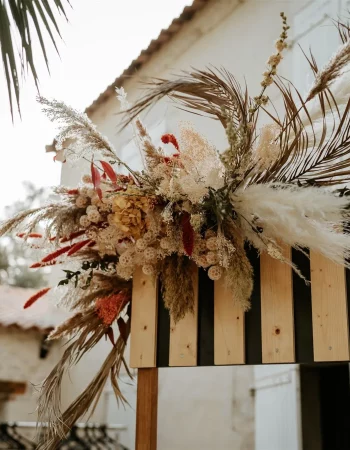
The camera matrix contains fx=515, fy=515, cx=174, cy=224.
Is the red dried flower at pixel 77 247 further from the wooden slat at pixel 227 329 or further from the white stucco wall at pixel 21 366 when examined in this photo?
the white stucco wall at pixel 21 366

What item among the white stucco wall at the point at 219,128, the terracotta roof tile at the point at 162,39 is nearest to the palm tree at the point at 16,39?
the white stucco wall at the point at 219,128

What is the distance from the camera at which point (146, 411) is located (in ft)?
5.44

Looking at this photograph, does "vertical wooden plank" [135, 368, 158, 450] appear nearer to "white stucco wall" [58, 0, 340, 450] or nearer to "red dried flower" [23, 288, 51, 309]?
"red dried flower" [23, 288, 51, 309]

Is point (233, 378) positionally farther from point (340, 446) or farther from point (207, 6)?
point (207, 6)

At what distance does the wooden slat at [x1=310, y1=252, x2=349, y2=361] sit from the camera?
135 cm

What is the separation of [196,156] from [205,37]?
2211 millimetres

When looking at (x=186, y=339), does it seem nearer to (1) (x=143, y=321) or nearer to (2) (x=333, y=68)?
(1) (x=143, y=321)

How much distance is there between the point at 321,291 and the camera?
4.62 ft

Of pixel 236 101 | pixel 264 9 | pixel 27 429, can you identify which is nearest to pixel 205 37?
pixel 264 9

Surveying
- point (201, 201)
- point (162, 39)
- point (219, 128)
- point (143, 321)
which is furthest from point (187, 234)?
point (162, 39)

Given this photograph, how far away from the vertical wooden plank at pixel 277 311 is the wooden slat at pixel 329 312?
0.07 m

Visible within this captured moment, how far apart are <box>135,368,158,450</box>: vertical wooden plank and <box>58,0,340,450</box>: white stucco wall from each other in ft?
3.87

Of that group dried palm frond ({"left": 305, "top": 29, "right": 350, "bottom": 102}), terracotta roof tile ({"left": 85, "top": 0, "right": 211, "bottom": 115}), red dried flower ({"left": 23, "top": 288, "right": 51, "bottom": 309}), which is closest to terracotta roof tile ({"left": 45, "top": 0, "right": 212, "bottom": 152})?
terracotta roof tile ({"left": 85, "top": 0, "right": 211, "bottom": 115})

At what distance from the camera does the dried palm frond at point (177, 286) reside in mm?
1559
